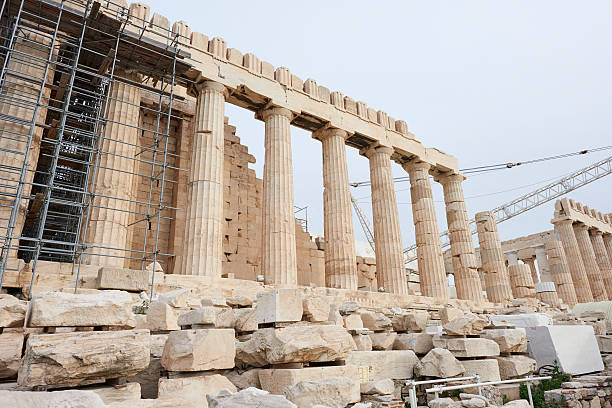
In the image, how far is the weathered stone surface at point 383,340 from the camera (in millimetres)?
8453

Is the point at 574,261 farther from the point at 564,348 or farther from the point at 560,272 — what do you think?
the point at 564,348

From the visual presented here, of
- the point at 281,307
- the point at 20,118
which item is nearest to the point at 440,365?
the point at 281,307

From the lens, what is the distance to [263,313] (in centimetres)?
650

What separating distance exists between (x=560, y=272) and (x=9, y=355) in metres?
36.0

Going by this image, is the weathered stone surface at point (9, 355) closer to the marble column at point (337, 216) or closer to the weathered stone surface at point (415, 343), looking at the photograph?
the weathered stone surface at point (415, 343)

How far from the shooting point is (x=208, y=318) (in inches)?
238

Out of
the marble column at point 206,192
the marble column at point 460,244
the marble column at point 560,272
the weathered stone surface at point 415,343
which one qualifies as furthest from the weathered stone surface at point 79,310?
the marble column at point 560,272

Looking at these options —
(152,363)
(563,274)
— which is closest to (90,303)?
(152,363)

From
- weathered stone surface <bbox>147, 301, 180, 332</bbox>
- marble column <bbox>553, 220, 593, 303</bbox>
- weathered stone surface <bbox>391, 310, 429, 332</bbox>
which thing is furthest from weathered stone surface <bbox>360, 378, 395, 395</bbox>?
marble column <bbox>553, 220, 593, 303</bbox>

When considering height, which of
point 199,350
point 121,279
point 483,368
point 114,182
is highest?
point 114,182

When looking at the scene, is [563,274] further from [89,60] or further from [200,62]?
[89,60]

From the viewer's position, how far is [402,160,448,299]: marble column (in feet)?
Answer: 67.2

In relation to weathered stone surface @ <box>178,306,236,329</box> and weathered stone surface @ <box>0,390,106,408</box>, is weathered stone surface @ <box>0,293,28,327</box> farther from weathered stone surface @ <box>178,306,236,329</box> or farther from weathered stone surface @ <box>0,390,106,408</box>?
weathered stone surface @ <box>0,390,106,408</box>

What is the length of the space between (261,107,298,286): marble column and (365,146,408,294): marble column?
5.64 metres
